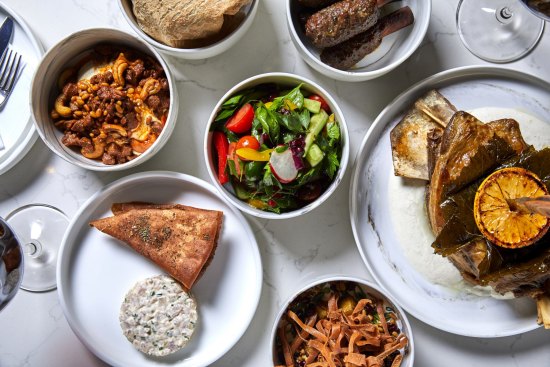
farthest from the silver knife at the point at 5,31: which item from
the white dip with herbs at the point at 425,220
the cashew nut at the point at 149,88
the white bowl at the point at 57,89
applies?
the white dip with herbs at the point at 425,220

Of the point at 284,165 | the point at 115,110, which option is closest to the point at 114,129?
the point at 115,110

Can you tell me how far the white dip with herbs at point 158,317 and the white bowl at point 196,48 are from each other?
0.79 m

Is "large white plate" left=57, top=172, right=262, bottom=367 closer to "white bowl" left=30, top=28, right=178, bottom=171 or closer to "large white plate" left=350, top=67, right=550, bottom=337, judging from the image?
"white bowl" left=30, top=28, right=178, bottom=171

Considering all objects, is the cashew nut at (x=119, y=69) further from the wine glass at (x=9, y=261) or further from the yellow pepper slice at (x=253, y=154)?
the wine glass at (x=9, y=261)

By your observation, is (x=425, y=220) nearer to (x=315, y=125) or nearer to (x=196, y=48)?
(x=315, y=125)

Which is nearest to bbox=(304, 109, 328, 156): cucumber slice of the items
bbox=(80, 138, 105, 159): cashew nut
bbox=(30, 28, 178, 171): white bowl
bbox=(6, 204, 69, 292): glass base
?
bbox=(30, 28, 178, 171): white bowl

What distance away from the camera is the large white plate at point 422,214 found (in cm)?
206

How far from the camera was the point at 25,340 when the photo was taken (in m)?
2.23

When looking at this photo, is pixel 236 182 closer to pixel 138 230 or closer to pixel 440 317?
pixel 138 230

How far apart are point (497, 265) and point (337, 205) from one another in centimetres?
61

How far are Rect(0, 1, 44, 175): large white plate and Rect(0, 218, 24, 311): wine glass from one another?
300 mm

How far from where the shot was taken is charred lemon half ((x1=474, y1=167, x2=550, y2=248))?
171cm

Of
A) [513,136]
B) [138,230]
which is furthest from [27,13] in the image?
[513,136]

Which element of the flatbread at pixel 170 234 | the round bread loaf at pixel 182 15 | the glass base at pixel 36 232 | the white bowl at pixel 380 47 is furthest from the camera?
the glass base at pixel 36 232
